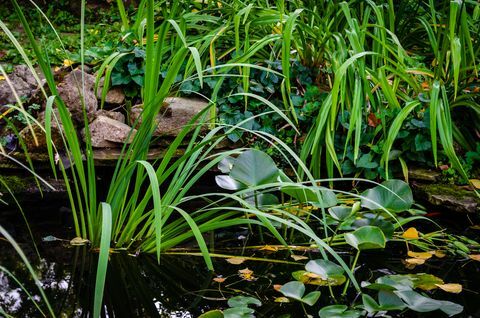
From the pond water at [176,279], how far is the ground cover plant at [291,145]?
36 millimetres

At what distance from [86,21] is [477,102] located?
3.23 metres

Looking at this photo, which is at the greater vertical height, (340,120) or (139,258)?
(340,120)

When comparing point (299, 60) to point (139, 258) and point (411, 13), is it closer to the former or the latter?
point (411, 13)

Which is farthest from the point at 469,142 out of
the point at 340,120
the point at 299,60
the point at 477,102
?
the point at 299,60

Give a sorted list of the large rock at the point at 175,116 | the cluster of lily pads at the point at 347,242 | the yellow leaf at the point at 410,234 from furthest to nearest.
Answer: the large rock at the point at 175,116 → the yellow leaf at the point at 410,234 → the cluster of lily pads at the point at 347,242

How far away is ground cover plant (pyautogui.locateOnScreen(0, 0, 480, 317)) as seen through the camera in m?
1.92

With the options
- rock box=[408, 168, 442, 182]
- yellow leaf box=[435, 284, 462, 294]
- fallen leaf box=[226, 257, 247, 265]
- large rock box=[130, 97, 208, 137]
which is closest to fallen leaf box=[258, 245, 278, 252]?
fallen leaf box=[226, 257, 247, 265]

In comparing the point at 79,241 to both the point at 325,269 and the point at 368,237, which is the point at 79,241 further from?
the point at 368,237

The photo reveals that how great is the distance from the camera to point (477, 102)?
10.2ft

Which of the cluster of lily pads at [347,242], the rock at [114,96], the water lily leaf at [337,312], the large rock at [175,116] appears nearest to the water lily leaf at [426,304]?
the cluster of lily pads at [347,242]

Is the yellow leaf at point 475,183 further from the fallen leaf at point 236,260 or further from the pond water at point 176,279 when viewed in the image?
the fallen leaf at point 236,260

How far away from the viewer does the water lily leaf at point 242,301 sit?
5.91 feet

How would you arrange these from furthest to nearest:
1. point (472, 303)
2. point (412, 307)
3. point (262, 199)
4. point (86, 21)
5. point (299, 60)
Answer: point (86, 21) < point (299, 60) < point (262, 199) < point (472, 303) < point (412, 307)

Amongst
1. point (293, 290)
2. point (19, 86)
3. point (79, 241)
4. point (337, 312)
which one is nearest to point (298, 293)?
point (293, 290)
